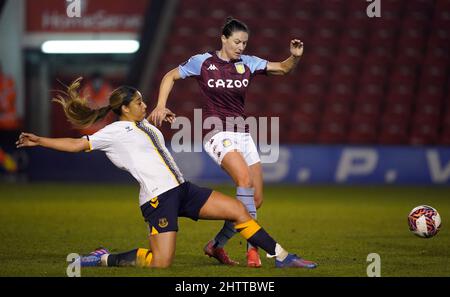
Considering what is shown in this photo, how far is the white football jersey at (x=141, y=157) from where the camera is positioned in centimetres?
741

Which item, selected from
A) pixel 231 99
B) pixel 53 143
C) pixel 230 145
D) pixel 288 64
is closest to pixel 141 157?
pixel 53 143

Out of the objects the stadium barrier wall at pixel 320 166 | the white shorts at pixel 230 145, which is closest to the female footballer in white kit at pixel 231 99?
the white shorts at pixel 230 145

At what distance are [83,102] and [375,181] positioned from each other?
12.6 meters

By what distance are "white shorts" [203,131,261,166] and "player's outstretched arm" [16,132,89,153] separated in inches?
46.2

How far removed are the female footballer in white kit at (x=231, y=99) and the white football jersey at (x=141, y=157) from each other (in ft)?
1.42

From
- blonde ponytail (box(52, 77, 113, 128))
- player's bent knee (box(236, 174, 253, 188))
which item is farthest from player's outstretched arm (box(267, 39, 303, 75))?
blonde ponytail (box(52, 77, 113, 128))

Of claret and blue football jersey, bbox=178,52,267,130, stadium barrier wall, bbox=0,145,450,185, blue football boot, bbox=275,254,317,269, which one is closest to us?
blue football boot, bbox=275,254,317,269

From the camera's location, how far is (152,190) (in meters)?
7.40

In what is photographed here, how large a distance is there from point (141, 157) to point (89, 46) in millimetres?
19456

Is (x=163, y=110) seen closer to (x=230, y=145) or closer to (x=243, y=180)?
(x=230, y=145)

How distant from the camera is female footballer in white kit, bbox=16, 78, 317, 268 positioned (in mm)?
7320

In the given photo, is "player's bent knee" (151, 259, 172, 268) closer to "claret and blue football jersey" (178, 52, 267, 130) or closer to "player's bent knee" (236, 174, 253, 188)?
"player's bent knee" (236, 174, 253, 188)

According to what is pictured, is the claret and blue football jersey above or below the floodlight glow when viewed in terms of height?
below
